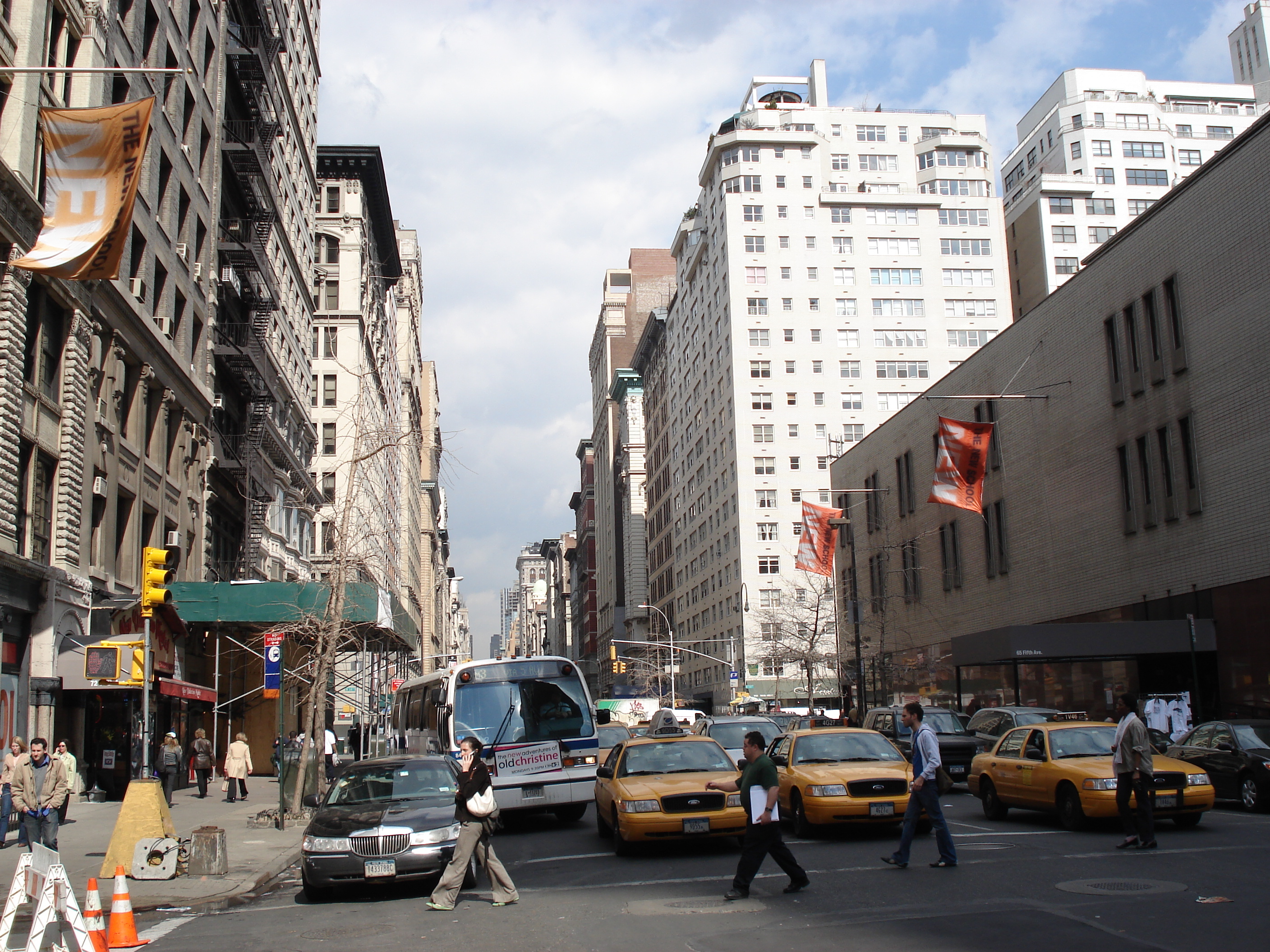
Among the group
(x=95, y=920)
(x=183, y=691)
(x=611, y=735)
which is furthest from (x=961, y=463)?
(x=95, y=920)

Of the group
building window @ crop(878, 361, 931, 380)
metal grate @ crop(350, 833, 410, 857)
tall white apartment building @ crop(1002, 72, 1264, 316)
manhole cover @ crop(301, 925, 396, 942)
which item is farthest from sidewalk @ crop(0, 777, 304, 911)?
tall white apartment building @ crop(1002, 72, 1264, 316)

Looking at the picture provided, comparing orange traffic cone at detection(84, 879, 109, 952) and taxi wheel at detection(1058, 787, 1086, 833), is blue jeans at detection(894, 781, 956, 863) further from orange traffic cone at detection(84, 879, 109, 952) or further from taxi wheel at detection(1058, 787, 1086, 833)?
orange traffic cone at detection(84, 879, 109, 952)

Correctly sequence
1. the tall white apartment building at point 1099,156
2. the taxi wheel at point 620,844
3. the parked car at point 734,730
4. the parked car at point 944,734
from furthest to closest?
the tall white apartment building at point 1099,156
the parked car at point 944,734
the parked car at point 734,730
the taxi wheel at point 620,844

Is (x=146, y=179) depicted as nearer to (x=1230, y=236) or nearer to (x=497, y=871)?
(x=497, y=871)

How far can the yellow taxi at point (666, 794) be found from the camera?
1525 cm

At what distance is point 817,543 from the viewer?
151ft

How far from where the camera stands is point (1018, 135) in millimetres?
117562

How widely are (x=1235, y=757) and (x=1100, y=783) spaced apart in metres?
5.62

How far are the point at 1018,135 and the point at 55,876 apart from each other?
123 m

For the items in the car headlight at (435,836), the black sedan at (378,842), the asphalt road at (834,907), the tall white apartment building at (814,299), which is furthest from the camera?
the tall white apartment building at (814,299)

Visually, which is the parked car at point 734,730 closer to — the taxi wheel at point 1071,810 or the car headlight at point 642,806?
the taxi wheel at point 1071,810

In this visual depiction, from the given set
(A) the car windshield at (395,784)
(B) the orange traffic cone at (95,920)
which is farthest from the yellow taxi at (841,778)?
(B) the orange traffic cone at (95,920)

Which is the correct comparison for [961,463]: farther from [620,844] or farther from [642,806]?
[642,806]

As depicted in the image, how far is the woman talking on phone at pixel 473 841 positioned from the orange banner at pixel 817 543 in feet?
113
